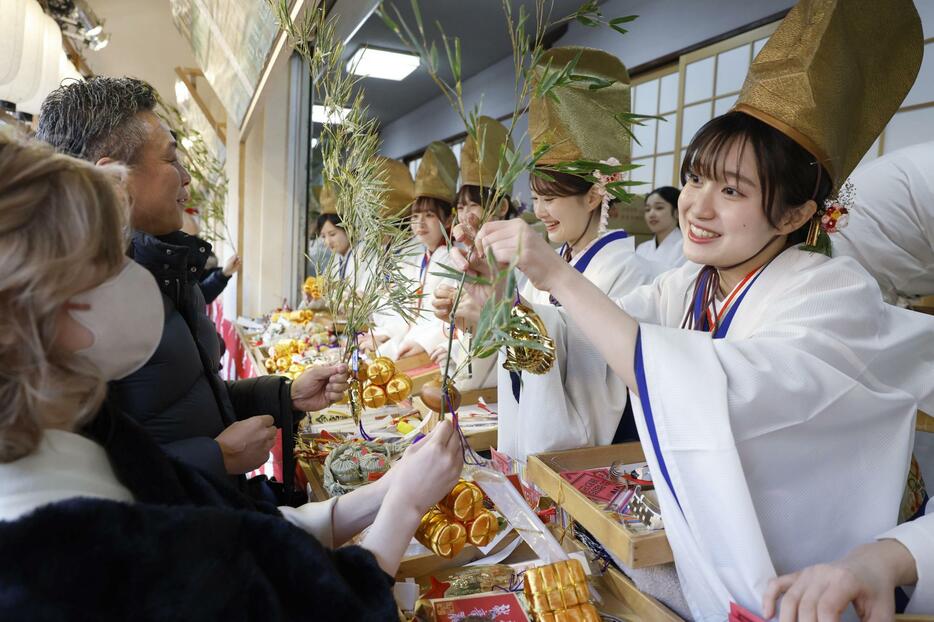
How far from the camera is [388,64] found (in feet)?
24.4

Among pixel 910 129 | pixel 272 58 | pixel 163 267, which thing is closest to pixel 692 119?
pixel 910 129

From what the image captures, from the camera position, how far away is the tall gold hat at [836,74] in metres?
1.08

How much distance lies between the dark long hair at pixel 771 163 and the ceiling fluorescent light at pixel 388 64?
6126 millimetres

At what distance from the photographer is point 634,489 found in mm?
1121

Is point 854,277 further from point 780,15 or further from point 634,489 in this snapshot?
point 780,15

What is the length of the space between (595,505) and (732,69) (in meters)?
4.31

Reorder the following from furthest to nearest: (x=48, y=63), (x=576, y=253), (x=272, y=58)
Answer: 1. (x=48, y=63)
2. (x=272, y=58)
3. (x=576, y=253)

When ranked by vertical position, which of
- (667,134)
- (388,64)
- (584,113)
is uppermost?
(388,64)

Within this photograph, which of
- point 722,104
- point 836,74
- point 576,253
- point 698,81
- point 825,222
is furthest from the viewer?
point 698,81

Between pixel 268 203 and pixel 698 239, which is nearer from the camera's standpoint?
pixel 698 239

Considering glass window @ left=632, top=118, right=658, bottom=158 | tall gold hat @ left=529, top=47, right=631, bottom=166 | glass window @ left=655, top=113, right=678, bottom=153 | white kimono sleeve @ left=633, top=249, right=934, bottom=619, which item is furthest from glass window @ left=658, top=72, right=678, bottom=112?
white kimono sleeve @ left=633, top=249, right=934, bottom=619

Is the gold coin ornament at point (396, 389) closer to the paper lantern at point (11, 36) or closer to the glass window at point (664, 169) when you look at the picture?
the paper lantern at point (11, 36)

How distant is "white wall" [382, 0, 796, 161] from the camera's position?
4.21 metres

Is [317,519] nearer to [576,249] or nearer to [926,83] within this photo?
[576,249]
